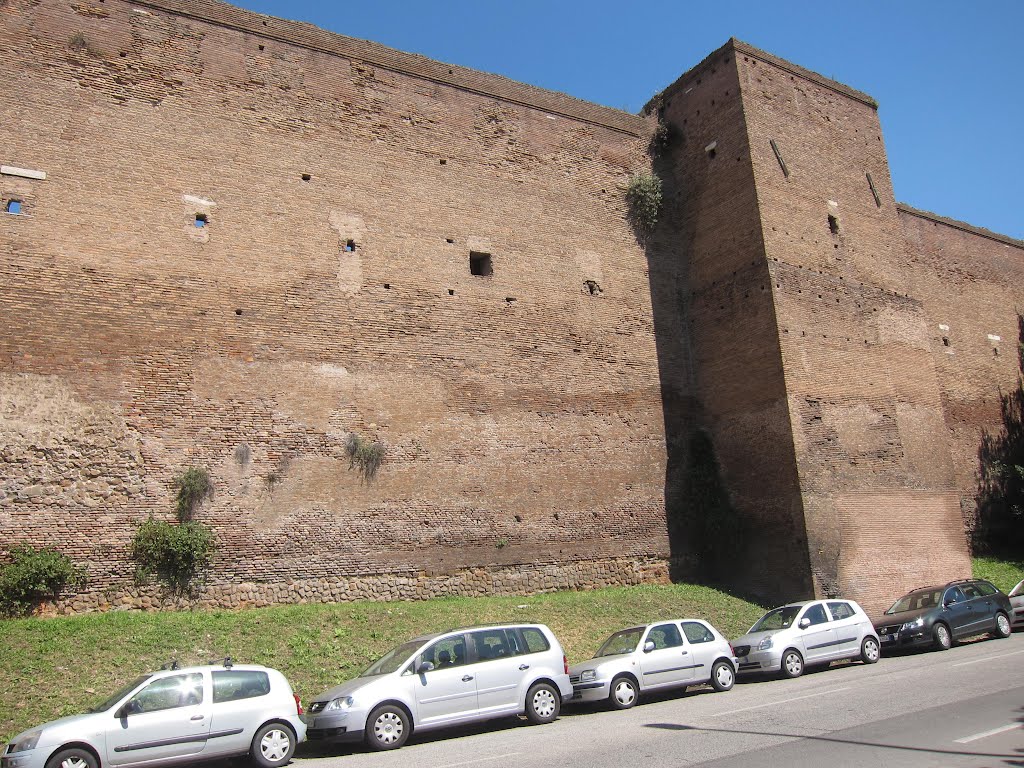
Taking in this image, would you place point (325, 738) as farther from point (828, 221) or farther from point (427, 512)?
point (828, 221)

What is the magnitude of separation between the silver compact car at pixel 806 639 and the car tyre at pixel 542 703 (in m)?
3.92

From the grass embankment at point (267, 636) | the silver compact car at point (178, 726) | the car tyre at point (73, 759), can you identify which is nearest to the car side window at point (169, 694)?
the silver compact car at point (178, 726)

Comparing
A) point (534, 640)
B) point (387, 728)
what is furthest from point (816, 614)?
point (387, 728)

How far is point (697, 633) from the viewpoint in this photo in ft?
37.1

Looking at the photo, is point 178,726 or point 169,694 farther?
point 169,694

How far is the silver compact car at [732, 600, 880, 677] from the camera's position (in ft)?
39.3

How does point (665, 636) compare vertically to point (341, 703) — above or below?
above

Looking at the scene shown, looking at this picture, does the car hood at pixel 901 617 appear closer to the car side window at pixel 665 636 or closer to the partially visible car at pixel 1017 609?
the partially visible car at pixel 1017 609

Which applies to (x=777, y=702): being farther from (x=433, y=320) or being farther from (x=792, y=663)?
(x=433, y=320)

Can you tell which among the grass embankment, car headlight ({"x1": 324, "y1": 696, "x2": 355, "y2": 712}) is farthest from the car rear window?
the grass embankment

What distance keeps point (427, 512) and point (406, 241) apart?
5500mm

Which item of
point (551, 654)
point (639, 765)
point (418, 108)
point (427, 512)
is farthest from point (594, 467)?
point (639, 765)

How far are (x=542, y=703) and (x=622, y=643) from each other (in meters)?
2.11

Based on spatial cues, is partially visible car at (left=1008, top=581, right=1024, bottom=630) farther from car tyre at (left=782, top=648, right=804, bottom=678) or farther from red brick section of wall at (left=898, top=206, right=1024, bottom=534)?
car tyre at (left=782, top=648, right=804, bottom=678)
